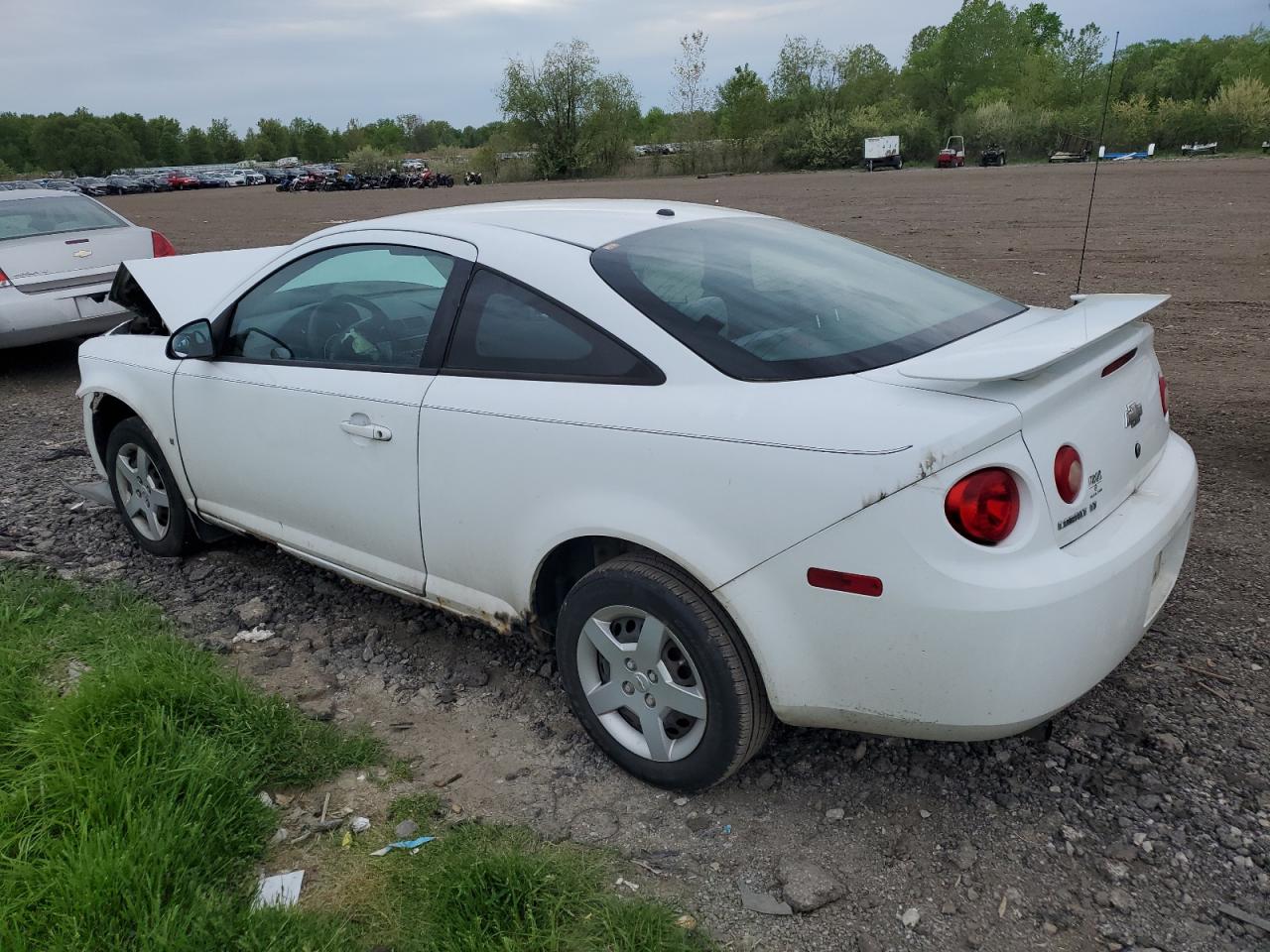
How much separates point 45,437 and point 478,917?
603 cm

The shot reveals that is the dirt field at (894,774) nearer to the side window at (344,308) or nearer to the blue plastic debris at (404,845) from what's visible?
the blue plastic debris at (404,845)

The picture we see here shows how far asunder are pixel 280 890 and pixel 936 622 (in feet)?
5.80

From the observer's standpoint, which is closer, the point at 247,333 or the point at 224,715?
the point at 224,715

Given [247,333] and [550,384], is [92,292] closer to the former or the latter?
[247,333]

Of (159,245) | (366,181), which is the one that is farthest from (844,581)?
(366,181)

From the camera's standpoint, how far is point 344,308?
11.9ft

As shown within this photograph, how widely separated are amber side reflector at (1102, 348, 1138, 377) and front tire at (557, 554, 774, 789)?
1.22 meters

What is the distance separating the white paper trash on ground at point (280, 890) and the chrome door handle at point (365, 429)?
1.30m

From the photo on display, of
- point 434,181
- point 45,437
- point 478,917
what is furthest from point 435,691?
point 434,181

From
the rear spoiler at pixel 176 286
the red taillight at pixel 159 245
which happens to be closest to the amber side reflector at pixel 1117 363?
the rear spoiler at pixel 176 286

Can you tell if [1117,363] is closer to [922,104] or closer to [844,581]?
[844,581]

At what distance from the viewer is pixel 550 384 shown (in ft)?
8.98

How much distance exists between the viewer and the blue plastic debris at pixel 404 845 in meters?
2.58

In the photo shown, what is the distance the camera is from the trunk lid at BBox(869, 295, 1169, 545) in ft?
7.47
